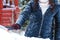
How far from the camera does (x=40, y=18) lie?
188 cm

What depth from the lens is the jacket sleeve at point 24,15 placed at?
6.09 feet

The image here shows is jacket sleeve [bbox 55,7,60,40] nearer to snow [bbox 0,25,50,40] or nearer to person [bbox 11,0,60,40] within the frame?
person [bbox 11,0,60,40]

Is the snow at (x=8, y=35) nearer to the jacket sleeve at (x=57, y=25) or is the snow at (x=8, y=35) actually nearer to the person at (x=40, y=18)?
the person at (x=40, y=18)

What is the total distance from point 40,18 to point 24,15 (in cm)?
13

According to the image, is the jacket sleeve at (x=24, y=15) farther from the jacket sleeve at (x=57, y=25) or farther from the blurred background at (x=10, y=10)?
the jacket sleeve at (x=57, y=25)

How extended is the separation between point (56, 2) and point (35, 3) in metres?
0.16

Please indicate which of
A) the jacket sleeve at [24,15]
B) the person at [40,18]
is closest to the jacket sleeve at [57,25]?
Result: the person at [40,18]

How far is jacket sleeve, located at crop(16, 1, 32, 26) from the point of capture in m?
1.86

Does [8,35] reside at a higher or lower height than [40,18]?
lower

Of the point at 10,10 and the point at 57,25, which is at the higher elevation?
the point at 10,10

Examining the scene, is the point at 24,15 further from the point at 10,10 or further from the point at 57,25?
the point at 57,25

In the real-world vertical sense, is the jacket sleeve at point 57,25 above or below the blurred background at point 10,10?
below

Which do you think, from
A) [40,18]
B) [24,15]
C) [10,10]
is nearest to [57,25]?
[40,18]

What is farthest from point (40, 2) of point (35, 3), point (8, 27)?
point (8, 27)
